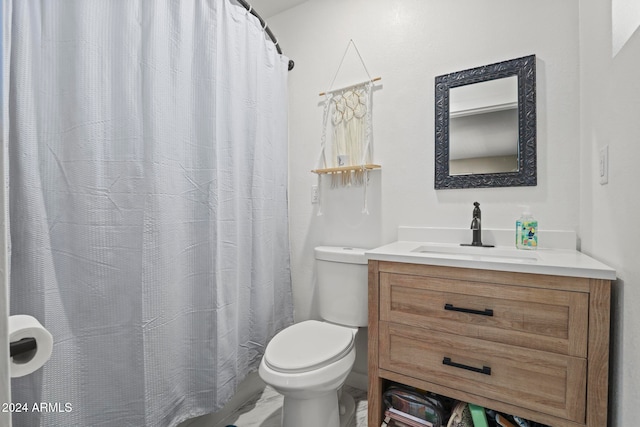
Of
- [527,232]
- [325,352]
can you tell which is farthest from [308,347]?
[527,232]

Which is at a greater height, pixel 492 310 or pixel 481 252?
pixel 481 252

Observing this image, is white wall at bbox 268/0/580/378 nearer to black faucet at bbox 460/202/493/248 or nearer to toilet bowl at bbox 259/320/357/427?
black faucet at bbox 460/202/493/248

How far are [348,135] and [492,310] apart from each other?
1211mm

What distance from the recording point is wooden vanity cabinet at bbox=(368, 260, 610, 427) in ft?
3.07

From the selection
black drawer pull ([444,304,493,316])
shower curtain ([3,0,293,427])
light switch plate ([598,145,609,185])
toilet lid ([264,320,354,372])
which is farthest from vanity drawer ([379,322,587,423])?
shower curtain ([3,0,293,427])

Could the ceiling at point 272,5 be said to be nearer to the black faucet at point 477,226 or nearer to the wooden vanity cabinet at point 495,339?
the black faucet at point 477,226

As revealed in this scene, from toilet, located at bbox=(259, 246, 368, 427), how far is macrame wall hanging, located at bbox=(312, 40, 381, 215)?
16.2 inches

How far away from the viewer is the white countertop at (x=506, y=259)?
942 millimetres

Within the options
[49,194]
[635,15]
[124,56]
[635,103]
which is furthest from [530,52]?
[49,194]

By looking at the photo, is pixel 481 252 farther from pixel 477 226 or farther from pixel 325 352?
pixel 325 352

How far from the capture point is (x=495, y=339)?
1.06 meters

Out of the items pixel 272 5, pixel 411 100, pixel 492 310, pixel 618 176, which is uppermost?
pixel 272 5

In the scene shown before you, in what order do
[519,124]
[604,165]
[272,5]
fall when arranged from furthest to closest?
[272,5], [519,124], [604,165]

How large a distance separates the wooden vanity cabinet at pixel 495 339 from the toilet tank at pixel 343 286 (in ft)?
0.89
